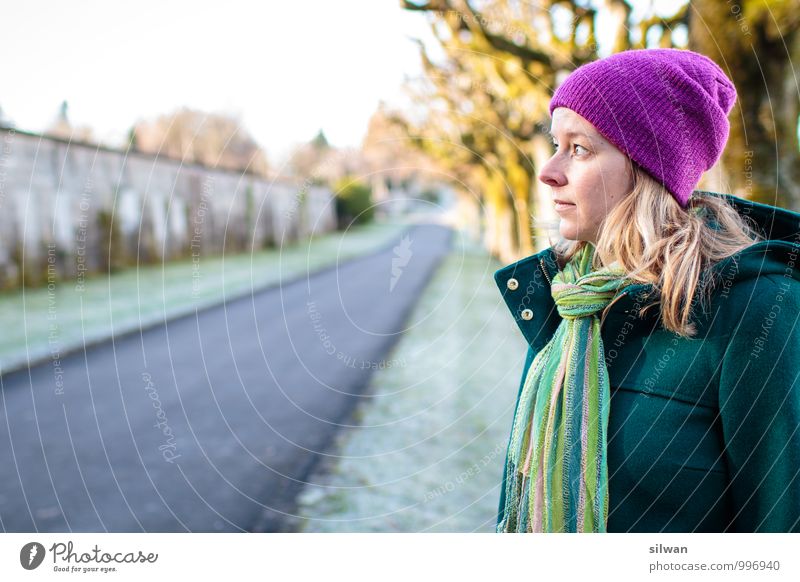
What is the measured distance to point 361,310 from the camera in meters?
10.8

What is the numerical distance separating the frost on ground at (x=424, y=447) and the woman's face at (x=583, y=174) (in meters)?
2.49

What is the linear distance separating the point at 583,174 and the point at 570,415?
20.2 inches

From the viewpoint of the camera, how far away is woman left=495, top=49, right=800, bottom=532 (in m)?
1.15

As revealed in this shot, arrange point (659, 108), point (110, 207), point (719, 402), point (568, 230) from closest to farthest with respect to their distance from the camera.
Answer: point (719, 402)
point (659, 108)
point (568, 230)
point (110, 207)

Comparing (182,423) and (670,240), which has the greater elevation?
(670,240)

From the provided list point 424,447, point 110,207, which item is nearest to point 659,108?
point 424,447

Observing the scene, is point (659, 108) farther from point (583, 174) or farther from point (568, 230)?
point (568, 230)

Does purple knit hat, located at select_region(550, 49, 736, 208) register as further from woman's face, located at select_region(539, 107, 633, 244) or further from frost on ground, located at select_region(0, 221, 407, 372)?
frost on ground, located at select_region(0, 221, 407, 372)

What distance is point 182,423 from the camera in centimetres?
530

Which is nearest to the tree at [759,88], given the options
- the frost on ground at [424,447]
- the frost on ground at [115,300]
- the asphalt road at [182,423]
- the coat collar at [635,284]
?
the asphalt road at [182,423]

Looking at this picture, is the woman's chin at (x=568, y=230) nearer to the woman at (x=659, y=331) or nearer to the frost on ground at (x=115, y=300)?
the woman at (x=659, y=331)

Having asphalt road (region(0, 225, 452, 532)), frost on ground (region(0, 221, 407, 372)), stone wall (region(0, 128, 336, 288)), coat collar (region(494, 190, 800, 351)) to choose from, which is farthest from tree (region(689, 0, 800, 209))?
stone wall (region(0, 128, 336, 288))

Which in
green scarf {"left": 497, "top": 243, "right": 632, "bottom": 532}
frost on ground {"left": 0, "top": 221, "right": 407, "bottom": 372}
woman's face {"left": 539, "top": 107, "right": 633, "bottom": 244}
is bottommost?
frost on ground {"left": 0, "top": 221, "right": 407, "bottom": 372}
